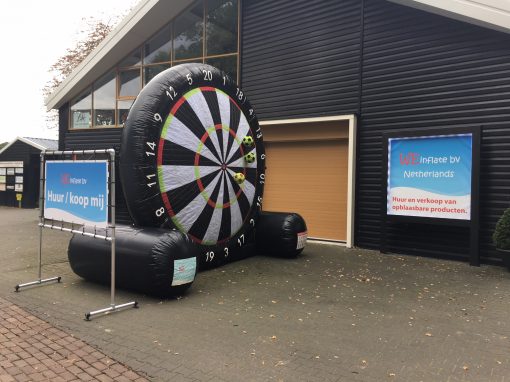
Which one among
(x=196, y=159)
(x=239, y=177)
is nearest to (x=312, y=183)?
(x=239, y=177)

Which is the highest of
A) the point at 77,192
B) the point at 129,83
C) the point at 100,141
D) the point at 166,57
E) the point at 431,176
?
the point at 166,57

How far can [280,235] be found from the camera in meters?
8.81

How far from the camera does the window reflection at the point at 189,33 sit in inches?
523

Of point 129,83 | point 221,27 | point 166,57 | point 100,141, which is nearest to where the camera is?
point 221,27

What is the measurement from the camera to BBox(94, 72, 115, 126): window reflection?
14984mm

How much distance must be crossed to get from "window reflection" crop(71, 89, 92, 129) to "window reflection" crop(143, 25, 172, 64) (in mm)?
2721

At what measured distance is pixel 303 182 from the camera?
11695 mm

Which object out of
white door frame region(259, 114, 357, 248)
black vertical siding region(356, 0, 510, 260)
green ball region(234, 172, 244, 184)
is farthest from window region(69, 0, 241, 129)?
green ball region(234, 172, 244, 184)

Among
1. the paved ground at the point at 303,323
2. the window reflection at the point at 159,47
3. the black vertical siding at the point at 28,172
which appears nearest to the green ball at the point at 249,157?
the paved ground at the point at 303,323

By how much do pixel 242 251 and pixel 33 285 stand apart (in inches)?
145

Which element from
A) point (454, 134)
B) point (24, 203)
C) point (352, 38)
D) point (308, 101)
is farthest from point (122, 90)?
point (24, 203)

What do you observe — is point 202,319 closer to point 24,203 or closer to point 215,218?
point 215,218

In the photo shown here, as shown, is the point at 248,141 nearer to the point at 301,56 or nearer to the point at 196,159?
the point at 196,159

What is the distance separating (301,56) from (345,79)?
143 centimetres
